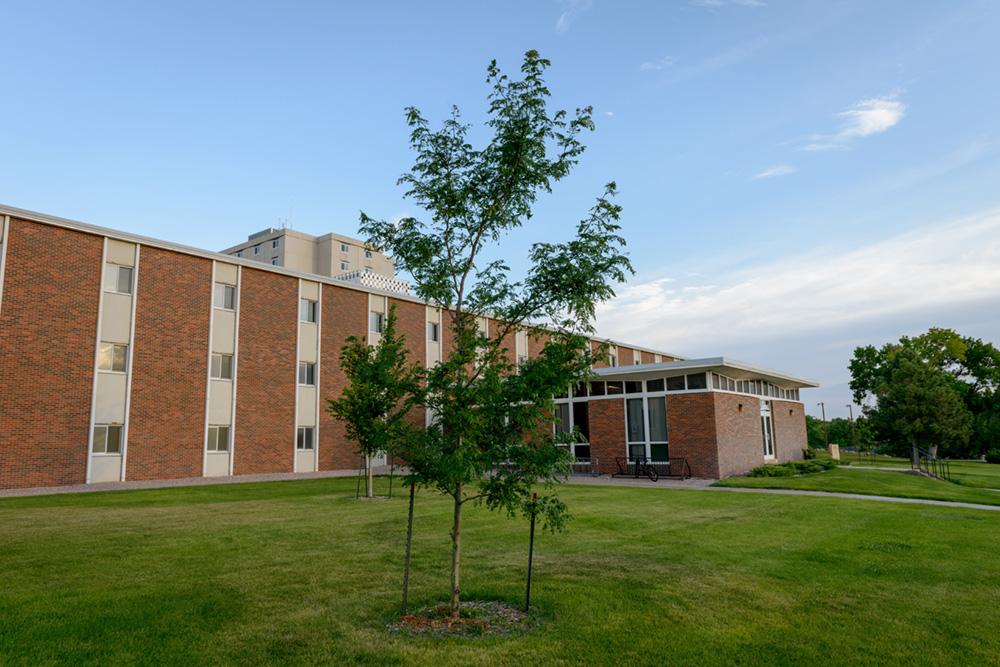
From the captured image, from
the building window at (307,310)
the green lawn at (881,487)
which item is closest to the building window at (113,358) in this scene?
the building window at (307,310)

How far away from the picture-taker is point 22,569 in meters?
8.23

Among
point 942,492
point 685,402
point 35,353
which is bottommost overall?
point 942,492

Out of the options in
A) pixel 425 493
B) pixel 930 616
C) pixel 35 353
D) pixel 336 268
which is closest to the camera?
pixel 930 616

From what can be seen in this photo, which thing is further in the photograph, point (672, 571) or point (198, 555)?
point (198, 555)

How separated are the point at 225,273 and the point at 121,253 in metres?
4.18

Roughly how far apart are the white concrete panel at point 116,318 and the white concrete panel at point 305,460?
914cm

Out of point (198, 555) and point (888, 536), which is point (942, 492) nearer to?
point (888, 536)

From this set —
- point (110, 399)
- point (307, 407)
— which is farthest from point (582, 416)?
point (110, 399)

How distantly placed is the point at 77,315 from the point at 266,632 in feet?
70.0

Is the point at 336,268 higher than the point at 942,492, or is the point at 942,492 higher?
the point at 336,268

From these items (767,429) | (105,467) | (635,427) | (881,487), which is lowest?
(881,487)

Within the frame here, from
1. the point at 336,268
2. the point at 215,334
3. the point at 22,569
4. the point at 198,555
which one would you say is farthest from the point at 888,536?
the point at 336,268

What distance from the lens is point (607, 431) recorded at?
92.0 ft

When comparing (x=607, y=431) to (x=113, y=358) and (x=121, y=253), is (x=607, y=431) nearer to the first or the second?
(x=113, y=358)
